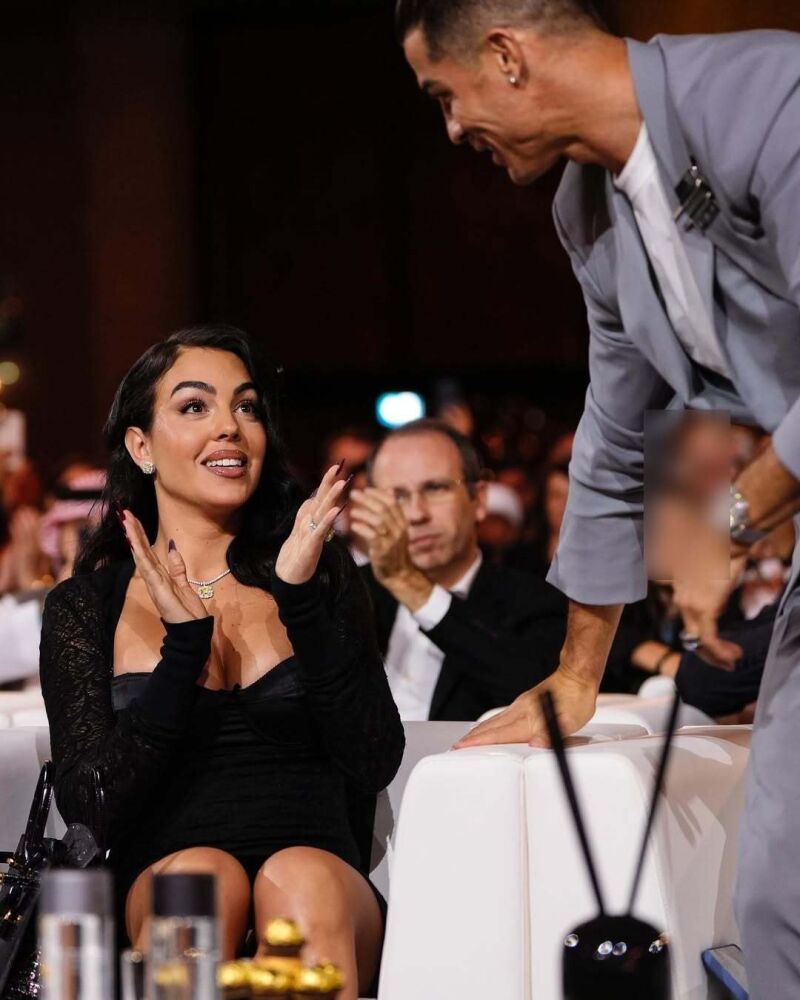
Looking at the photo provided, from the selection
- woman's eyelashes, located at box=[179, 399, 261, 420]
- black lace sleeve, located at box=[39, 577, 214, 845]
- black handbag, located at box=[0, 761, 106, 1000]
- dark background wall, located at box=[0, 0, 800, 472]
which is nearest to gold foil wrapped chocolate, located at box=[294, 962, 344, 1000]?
black handbag, located at box=[0, 761, 106, 1000]

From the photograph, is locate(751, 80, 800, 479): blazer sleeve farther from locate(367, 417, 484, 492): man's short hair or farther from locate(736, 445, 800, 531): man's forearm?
locate(367, 417, 484, 492): man's short hair

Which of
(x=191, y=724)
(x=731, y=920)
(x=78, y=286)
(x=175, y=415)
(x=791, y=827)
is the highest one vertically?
(x=78, y=286)

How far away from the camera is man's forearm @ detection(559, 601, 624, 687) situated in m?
2.22

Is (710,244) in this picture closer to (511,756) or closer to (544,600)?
(511,756)

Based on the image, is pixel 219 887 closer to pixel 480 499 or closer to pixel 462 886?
pixel 462 886

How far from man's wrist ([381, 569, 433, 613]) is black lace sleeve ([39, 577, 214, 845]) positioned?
4.01ft

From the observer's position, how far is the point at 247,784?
254cm

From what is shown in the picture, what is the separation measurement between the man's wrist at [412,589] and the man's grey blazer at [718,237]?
174cm

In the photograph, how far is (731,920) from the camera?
2160mm

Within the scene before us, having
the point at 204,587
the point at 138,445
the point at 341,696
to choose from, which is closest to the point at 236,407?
the point at 138,445

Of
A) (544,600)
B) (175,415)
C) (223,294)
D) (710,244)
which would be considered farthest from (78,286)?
(710,244)

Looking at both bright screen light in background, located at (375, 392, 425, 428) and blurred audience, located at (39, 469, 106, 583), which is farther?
bright screen light in background, located at (375, 392, 425, 428)

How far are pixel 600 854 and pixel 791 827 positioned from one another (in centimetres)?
40

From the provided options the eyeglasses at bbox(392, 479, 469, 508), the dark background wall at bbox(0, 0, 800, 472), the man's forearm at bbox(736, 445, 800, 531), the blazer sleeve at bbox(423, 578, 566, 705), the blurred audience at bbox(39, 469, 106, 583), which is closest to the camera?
the man's forearm at bbox(736, 445, 800, 531)
